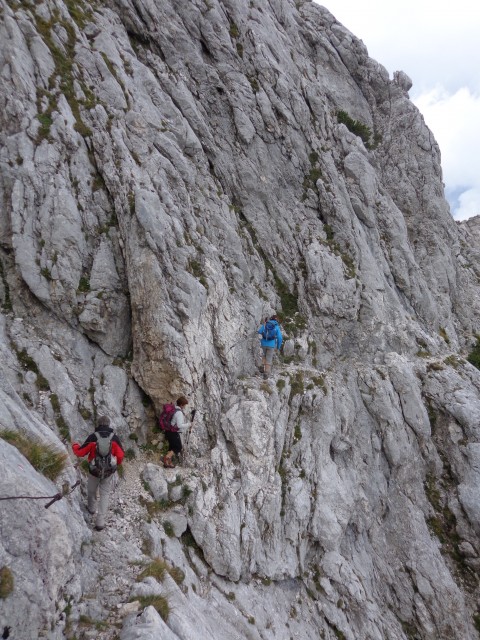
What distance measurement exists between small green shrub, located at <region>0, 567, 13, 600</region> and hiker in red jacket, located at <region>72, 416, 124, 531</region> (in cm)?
346

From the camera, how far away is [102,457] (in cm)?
959

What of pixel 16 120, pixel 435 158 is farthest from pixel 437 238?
pixel 16 120

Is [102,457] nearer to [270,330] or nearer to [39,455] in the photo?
[39,455]

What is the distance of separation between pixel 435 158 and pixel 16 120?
34.5 m

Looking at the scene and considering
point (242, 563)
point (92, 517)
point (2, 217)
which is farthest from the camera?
point (2, 217)

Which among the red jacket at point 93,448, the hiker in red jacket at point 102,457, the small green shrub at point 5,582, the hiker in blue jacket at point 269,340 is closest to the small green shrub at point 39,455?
the red jacket at point 93,448

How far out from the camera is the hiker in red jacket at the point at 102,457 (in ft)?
31.4

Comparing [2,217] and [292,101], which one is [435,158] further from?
[2,217]

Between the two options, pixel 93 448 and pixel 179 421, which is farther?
pixel 179 421

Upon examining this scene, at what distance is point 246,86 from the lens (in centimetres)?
2570

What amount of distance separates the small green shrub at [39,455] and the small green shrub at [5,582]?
102 inches

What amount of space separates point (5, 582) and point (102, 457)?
12.1 ft

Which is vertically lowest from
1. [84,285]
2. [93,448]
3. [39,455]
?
[93,448]

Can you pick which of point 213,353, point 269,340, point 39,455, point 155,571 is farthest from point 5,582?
point 269,340
